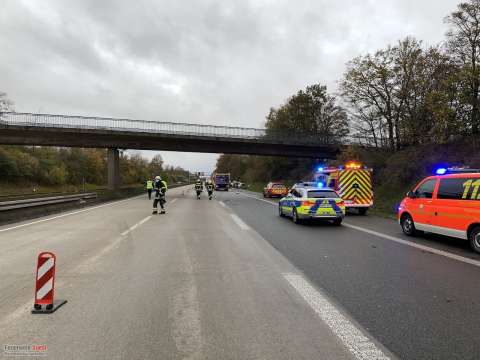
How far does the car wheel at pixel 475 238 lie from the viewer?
312 inches

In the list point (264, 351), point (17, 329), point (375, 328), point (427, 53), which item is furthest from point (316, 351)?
point (427, 53)

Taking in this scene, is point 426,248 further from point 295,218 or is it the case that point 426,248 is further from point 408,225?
point 295,218

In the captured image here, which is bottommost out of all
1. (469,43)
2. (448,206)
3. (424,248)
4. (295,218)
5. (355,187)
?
(424,248)

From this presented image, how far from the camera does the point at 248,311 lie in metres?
4.41

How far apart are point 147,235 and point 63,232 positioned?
288 centimetres

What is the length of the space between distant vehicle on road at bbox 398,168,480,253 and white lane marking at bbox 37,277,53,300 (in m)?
8.52

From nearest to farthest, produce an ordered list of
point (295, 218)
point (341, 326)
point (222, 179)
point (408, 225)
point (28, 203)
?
1. point (341, 326)
2. point (408, 225)
3. point (295, 218)
4. point (28, 203)
5. point (222, 179)

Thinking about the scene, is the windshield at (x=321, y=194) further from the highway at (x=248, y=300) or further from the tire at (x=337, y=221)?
the highway at (x=248, y=300)

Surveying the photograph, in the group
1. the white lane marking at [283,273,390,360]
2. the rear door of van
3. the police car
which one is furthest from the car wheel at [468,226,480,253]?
the police car

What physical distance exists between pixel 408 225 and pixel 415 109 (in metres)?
18.2

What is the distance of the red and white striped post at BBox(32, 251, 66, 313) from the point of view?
432 cm

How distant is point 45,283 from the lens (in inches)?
173

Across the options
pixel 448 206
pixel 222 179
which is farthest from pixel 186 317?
pixel 222 179

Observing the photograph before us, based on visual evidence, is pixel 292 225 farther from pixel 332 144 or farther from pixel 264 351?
pixel 332 144
